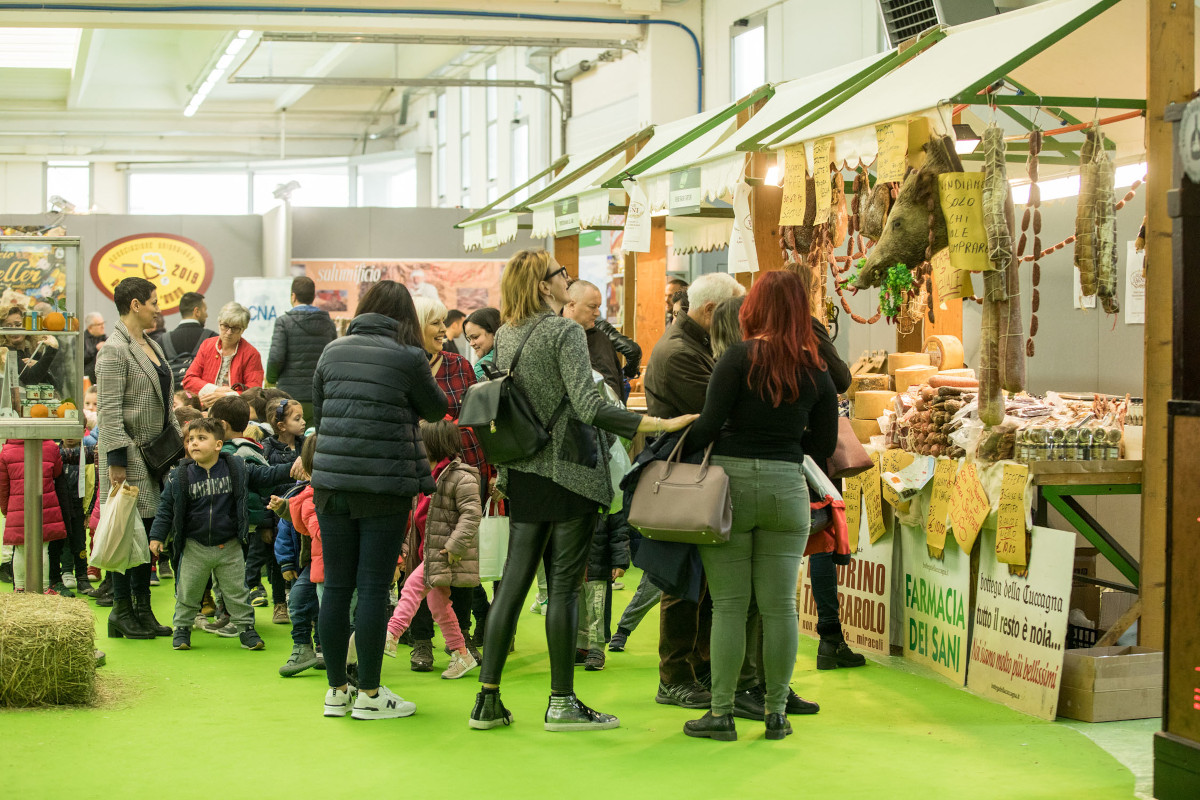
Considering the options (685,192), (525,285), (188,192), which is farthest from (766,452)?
(188,192)

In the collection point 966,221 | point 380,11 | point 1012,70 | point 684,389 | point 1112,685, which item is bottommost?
point 1112,685

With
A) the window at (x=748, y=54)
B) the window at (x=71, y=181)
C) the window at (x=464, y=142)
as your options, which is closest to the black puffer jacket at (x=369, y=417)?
the window at (x=748, y=54)

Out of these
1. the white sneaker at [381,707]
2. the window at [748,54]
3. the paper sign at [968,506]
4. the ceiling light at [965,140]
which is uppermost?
the window at [748,54]

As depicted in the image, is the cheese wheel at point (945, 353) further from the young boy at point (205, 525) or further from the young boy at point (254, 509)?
the young boy at point (205, 525)

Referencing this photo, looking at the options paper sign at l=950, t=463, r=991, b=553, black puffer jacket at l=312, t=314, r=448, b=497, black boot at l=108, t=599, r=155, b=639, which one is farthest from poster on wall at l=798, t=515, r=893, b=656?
black boot at l=108, t=599, r=155, b=639

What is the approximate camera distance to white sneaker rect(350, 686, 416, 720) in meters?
4.44

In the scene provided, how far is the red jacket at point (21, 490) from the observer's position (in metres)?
6.68

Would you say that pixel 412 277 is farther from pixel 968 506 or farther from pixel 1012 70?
pixel 968 506

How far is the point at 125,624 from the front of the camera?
19.2 ft

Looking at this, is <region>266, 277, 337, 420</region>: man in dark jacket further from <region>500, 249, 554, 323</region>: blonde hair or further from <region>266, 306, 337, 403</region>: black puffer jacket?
<region>500, 249, 554, 323</region>: blonde hair

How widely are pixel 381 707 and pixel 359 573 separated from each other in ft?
1.67

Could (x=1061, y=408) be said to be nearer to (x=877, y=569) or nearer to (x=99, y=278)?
(x=877, y=569)

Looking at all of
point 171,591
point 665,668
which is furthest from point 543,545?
point 171,591

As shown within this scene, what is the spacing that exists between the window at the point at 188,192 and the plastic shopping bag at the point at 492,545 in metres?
22.7
